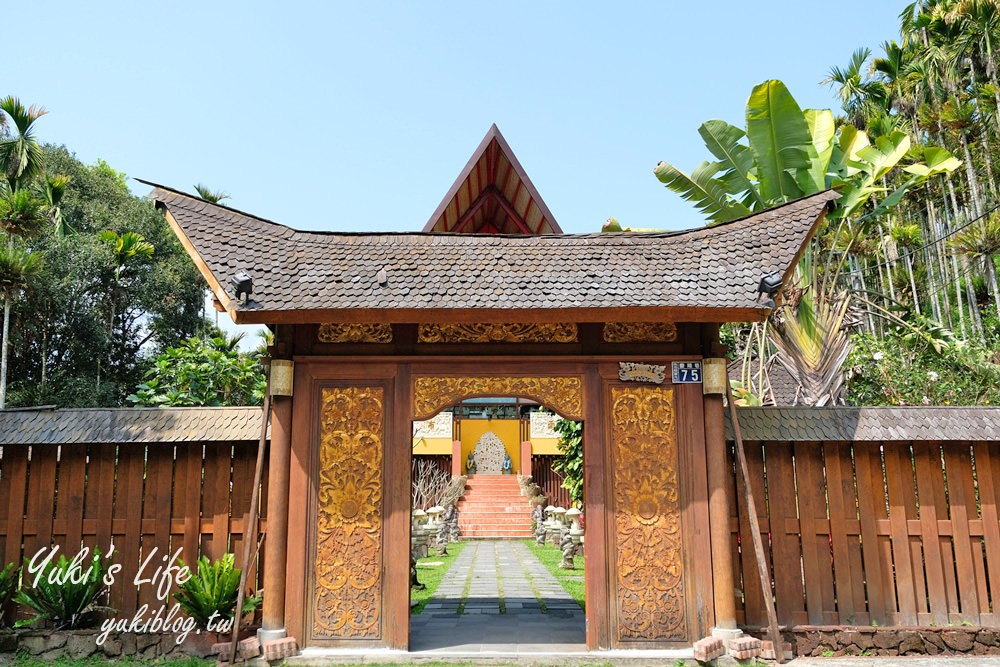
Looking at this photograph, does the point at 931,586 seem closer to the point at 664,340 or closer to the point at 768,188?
the point at 664,340

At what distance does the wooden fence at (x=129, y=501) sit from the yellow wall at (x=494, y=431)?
67.1 feet

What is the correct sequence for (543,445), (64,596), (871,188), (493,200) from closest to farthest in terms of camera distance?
(64,596), (871,188), (493,200), (543,445)

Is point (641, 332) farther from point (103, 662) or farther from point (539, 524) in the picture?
point (539, 524)

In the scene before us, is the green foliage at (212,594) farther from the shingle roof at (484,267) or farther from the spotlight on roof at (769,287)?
the spotlight on roof at (769,287)

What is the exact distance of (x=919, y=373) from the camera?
1077cm

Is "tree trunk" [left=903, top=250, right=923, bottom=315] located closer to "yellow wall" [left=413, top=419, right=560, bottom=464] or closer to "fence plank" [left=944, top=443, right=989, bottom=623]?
"yellow wall" [left=413, top=419, right=560, bottom=464]

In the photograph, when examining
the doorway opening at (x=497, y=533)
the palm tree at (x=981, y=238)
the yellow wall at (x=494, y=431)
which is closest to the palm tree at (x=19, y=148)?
the doorway opening at (x=497, y=533)

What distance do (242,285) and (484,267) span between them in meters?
2.05

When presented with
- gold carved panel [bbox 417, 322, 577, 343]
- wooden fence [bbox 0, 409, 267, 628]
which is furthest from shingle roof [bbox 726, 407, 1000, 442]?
wooden fence [bbox 0, 409, 267, 628]

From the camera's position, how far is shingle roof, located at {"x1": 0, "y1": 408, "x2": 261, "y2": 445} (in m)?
6.40

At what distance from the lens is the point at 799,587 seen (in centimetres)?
634

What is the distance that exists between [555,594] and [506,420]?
17.5 m

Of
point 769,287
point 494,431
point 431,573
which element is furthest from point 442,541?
point 769,287

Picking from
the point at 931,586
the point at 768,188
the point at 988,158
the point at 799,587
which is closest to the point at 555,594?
the point at 799,587
